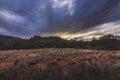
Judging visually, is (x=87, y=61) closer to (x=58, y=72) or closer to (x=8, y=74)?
(x=58, y=72)

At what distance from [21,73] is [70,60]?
14.7 ft

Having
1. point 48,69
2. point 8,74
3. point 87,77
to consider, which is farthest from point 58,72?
point 8,74

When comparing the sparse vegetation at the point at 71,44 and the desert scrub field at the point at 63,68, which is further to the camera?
the sparse vegetation at the point at 71,44

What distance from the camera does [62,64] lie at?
76.0ft

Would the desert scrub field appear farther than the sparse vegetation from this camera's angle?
No

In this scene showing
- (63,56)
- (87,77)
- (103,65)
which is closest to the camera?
(87,77)

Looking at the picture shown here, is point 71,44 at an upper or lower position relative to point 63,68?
upper

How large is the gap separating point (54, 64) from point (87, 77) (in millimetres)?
3301

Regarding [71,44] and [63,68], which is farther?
[71,44]

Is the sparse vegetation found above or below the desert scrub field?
above

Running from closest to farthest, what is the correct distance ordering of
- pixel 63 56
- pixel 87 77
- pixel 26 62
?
pixel 87 77
pixel 26 62
pixel 63 56

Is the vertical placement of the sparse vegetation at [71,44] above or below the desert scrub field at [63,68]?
above

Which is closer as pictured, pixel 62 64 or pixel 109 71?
pixel 109 71

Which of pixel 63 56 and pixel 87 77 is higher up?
pixel 63 56
